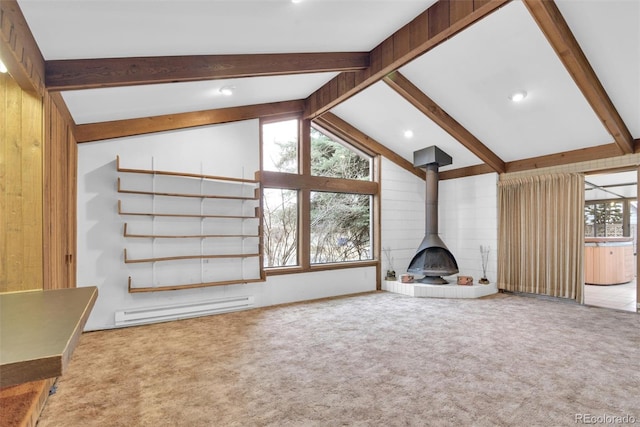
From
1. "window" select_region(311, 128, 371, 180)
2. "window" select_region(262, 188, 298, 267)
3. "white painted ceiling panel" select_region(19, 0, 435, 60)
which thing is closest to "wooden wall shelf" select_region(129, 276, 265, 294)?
"window" select_region(262, 188, 298, 267)

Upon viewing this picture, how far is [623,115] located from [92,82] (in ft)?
19.1

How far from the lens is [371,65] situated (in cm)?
384

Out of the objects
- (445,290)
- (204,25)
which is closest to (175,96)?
(204,25)

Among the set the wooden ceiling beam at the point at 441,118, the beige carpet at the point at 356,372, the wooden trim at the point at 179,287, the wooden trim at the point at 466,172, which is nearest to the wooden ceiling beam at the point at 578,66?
the wooden ceiling beam at the point at 441,118

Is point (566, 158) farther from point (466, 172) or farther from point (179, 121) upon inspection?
point (179, 121)

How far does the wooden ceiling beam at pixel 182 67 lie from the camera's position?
8.24ft

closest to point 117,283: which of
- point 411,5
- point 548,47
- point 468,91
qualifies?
point 411,5

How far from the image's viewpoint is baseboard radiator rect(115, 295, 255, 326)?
3980 mm

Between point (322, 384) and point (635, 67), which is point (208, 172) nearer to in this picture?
point (322, 384)

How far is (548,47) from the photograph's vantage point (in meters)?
3.37

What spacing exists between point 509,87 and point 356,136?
8.59 ft

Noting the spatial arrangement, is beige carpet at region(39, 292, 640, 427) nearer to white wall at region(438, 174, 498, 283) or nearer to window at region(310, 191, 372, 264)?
window at region(310, 191, 372, 264)

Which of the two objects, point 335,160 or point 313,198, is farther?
point 335,160

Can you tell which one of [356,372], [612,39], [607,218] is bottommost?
[356,372]
